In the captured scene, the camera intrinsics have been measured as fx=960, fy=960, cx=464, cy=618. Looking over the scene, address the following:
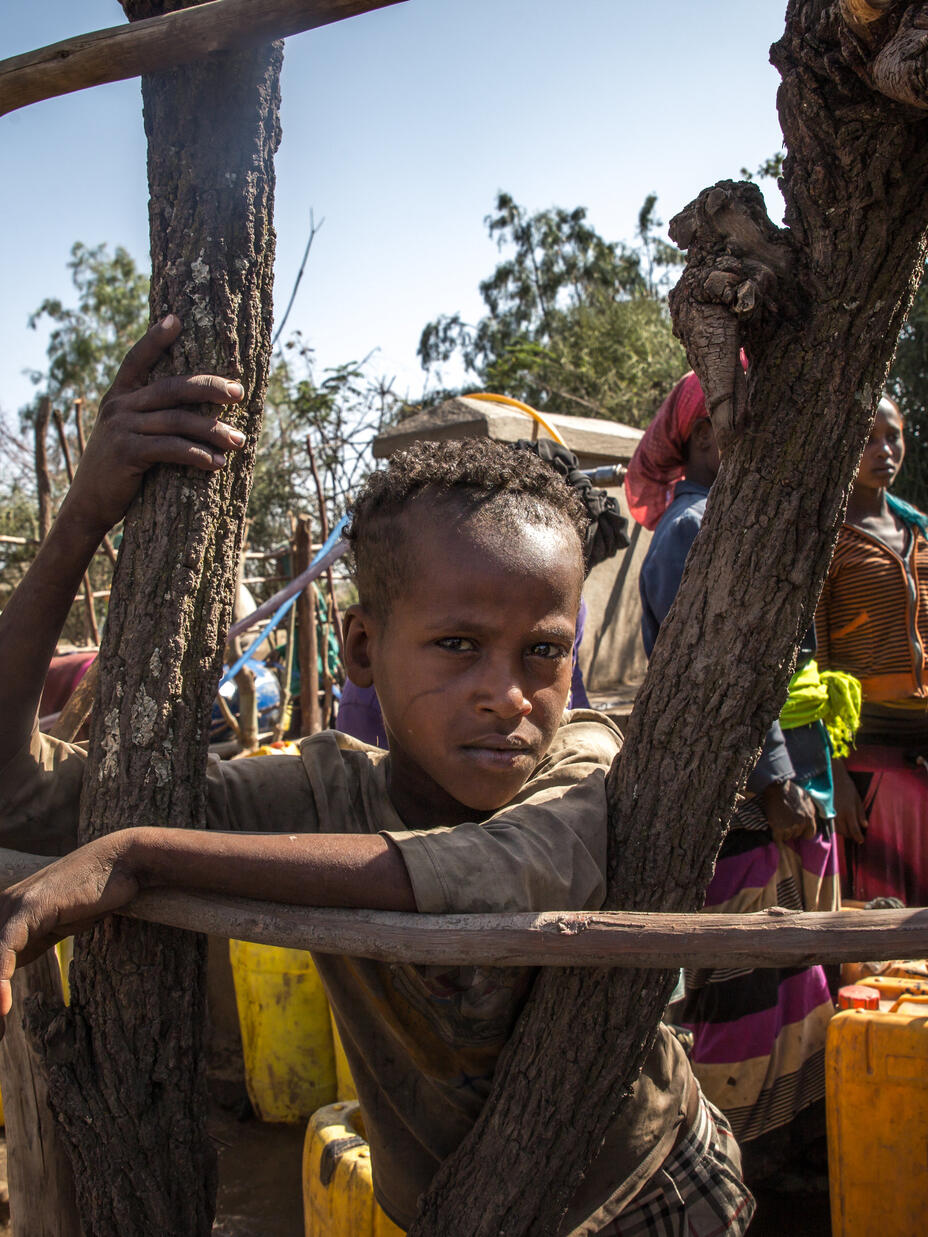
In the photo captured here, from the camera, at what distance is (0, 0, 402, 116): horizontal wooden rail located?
1176 mm

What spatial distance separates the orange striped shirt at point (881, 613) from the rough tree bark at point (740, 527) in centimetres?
205

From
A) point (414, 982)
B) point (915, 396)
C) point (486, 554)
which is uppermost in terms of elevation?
point (915, 396)

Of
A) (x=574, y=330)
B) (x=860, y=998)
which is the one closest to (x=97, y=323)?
(x=574, y=330)

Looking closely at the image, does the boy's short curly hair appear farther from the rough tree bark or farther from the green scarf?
the green scarf

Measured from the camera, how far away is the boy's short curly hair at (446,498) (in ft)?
4.63

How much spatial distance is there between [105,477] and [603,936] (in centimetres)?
85

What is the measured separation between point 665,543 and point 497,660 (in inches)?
52.1

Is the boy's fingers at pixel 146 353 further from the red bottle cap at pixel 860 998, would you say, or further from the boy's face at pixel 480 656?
the red bottle cap at pixel 860 998

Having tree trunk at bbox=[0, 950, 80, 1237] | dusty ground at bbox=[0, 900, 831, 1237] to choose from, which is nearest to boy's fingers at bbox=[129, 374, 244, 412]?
tree trunk at bbox=[0, 950, 80, 1237]

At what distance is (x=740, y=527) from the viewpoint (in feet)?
3.94

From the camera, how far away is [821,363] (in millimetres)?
1146

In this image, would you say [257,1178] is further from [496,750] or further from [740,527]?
[740,527]

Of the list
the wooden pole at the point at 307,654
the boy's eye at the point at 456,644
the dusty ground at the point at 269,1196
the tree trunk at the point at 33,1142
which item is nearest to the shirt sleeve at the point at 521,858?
the boy's eye at the point at 456,644

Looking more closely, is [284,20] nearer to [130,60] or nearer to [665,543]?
[130,60]
